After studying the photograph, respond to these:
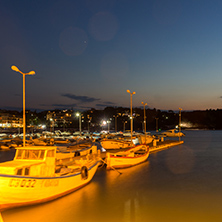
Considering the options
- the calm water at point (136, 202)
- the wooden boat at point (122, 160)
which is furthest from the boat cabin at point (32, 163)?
the wooden boat at point (122, 160)

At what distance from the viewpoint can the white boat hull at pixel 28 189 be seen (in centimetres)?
1299

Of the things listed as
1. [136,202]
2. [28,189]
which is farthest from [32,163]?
[136,202]

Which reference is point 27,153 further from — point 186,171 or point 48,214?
point 186,171

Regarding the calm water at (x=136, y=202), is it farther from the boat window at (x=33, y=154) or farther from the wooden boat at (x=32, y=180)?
the boat window at (x=33, y=154)

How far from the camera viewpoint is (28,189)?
45.1 ft

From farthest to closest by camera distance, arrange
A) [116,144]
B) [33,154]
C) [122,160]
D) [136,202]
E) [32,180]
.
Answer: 1. [116,144]
2. [122,160]
3. [136,202]
4. [33,154]
5. [32,180]

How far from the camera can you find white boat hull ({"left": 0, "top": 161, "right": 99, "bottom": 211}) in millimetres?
12992

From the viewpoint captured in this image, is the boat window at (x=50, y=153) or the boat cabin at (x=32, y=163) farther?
the boat window at (x=50, y=153)

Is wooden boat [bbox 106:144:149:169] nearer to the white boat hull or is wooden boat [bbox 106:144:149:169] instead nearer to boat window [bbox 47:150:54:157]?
the white boat hull

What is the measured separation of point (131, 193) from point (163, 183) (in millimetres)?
5226

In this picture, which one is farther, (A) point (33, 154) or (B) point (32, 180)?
(A) point (33, 154)

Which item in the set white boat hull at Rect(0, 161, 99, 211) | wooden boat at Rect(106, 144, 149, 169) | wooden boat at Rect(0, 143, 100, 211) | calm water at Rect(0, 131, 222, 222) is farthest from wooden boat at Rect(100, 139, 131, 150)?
white boat hull at Rect(0, 161, 99, 211)

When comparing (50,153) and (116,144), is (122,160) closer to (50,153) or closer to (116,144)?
(50,153)

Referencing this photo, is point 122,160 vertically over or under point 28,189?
under
